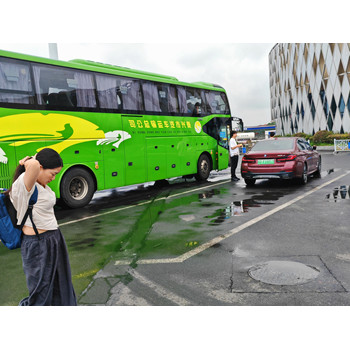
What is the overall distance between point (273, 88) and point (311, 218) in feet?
239

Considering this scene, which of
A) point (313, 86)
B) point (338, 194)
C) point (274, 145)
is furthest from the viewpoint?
point (313, 86)

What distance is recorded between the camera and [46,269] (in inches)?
115

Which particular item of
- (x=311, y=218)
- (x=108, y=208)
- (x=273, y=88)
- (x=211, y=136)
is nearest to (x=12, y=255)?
(x=108, y=208)

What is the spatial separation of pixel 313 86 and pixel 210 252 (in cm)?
5058

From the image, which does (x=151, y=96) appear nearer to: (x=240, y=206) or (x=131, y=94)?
(x=131, y=94)

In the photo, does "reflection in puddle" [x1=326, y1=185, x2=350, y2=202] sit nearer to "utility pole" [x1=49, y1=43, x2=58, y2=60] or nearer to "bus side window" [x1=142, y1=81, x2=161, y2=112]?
"bus side window" [x1=142, y1=81, x2=161, y2=112]

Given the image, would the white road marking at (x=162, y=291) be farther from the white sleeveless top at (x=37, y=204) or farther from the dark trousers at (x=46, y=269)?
the white sleeveless top at (x=37, y=204)

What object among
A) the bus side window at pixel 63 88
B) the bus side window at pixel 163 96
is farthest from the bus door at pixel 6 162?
the bus side window at pixel 163 96

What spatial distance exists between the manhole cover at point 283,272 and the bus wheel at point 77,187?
590 cm

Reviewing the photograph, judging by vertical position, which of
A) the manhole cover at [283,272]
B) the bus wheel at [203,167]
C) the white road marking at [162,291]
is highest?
the bus wheel at [203,167]

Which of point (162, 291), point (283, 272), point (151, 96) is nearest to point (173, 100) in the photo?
point (151, 96)

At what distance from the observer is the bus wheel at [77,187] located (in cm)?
895

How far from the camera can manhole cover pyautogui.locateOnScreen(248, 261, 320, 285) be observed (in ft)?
13.1

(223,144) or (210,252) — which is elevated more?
(223,144)
